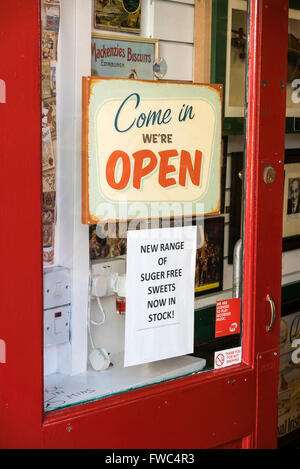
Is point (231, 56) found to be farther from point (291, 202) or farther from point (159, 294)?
point (291, 202)

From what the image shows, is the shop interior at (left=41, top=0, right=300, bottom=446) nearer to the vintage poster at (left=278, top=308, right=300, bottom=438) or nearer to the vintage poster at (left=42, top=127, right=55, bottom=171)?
the vintage poster at (left=42, top=127, right=55, bottom=171)

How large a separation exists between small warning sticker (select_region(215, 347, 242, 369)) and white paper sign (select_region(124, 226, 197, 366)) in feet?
0.41

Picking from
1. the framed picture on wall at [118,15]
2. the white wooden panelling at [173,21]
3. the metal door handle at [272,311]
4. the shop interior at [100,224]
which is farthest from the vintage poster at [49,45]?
the metal door handle at [272,311]

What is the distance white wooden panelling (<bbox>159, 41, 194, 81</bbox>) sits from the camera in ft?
5.72

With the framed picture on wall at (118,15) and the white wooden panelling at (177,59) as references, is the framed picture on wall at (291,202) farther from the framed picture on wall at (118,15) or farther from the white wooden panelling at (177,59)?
the framed picture on wall at (118,15)

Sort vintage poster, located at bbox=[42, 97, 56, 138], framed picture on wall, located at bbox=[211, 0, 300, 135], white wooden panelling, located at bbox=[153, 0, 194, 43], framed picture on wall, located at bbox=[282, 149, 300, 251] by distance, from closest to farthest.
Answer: vintage poster, located at bbox=[42, 97, 56, 138], white wooden panelling, located at bbox=[153, 0, 194, 43], framed picture on wall, located at bbox=[211, 0, 300, 135], framed picture on wall, located at bbox=[282, 149, 300, 251]

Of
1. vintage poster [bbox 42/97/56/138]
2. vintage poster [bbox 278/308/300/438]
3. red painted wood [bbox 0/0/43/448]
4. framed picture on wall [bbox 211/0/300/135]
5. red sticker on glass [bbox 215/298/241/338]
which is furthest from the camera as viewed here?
vintage poster [bbox 278/308/300/438]

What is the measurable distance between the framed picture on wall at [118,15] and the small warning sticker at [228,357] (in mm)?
A: 940

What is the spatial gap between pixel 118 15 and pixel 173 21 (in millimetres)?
171

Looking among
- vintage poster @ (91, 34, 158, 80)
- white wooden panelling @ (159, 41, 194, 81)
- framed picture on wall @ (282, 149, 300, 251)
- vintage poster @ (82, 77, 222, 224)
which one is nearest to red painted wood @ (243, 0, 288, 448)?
vintage poster @ (82, 77, 222, 224)

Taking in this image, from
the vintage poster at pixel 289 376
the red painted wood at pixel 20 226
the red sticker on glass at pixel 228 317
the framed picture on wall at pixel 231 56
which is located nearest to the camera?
the red painted wood at pixel 20 226

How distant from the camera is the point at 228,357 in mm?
2006

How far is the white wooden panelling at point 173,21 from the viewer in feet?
5.66

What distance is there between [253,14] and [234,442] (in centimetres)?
126
